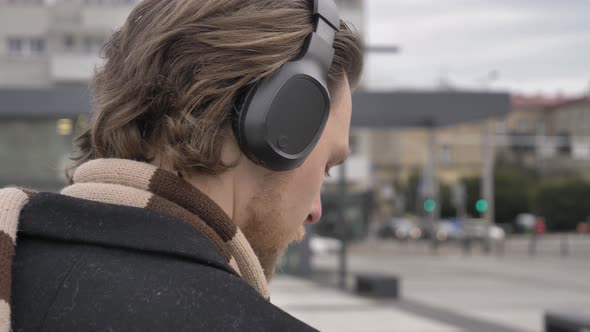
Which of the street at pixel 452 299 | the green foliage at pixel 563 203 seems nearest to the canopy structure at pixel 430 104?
the street at pixel 452 299

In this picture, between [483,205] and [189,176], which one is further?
[483,205]

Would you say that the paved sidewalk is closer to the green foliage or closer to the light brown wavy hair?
the light brown wavy hair

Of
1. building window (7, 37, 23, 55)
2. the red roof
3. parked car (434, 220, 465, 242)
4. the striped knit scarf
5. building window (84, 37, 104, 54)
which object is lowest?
parked car (434, 220, 465, 242)

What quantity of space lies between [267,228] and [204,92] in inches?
9.7

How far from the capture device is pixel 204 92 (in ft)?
3.79

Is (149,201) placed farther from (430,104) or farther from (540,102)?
(540,102)

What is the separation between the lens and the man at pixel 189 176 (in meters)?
0.97

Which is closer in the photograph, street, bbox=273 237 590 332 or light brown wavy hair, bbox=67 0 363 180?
light brown wavy hair, bbox=67 0 363 180

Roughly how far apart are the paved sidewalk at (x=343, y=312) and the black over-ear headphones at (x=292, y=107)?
8332 millimetres

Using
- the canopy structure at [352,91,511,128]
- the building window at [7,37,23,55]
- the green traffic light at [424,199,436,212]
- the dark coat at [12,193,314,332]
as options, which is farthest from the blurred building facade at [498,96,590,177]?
the dark coat at [12,193,314,332]

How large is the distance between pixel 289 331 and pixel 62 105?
59.5ft

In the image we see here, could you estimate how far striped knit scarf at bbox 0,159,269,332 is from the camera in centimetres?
106

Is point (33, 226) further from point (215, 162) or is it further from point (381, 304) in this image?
point (381, 304)

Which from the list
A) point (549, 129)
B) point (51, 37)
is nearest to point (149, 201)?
point (51, 37)
